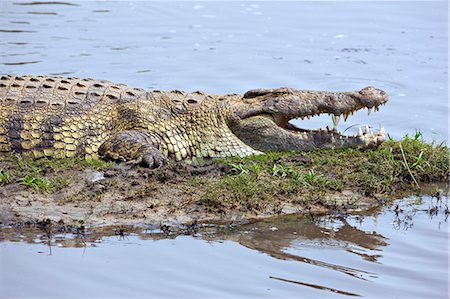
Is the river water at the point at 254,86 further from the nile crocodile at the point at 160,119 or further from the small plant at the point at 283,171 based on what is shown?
the nile crocodile at the point at 160,119

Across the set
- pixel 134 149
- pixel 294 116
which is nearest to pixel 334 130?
pixel 294 116

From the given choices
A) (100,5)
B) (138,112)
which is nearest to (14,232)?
(138,112)

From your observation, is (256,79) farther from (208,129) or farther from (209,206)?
(209,206)

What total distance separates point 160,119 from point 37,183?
177cm

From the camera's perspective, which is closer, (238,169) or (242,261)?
(242,261)

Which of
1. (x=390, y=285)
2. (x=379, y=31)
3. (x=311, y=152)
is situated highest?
(x=379, y=31)

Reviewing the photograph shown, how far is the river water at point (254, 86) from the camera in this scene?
5746mm

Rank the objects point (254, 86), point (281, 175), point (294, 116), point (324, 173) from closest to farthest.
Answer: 1. point (281, 175)
2. point (324, 173)
3. point (294, 116)
4. point (254, 86)

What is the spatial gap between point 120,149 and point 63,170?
673 mm

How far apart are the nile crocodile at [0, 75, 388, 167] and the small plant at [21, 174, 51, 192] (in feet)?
3.26

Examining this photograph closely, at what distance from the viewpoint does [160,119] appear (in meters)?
8.39

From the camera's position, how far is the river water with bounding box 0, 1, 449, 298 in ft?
18.9

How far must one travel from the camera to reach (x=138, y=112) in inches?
328

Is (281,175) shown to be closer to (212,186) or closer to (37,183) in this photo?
(212,186)
